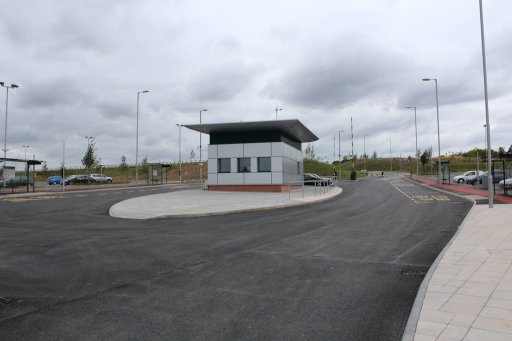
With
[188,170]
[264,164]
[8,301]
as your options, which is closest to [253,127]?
[264,164]

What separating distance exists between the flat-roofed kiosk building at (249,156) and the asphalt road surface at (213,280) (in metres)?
17.9

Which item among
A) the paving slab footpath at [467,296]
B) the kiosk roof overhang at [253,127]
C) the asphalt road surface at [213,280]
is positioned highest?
→ the kiosk roof overhang at [253,127]

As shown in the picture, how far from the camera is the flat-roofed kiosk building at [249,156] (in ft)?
101

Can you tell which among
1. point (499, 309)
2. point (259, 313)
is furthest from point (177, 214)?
point (499, 309)

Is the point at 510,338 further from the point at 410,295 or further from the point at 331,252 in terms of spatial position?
the point at 331,252

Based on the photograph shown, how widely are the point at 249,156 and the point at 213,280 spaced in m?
25.2

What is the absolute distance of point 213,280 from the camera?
21.2ft

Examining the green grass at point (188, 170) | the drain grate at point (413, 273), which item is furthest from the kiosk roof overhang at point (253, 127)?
the green grass at point (188, 170)

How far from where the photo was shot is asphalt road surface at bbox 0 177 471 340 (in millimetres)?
4461

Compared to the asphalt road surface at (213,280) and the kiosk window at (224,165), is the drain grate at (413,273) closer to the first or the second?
the asphalt road surface at (213,280)

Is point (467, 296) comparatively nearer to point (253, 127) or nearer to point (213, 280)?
point (213, 280)

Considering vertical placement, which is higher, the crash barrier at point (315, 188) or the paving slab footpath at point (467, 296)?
the crash barrier at point (315, 188)

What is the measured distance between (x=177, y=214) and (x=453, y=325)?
12916 mm

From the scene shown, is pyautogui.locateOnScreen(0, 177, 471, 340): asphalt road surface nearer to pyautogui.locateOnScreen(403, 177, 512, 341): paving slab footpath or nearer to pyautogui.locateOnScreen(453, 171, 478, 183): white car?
pyautogui.locateOnScreen(403, 177, 512, 341): paving slab footpath
